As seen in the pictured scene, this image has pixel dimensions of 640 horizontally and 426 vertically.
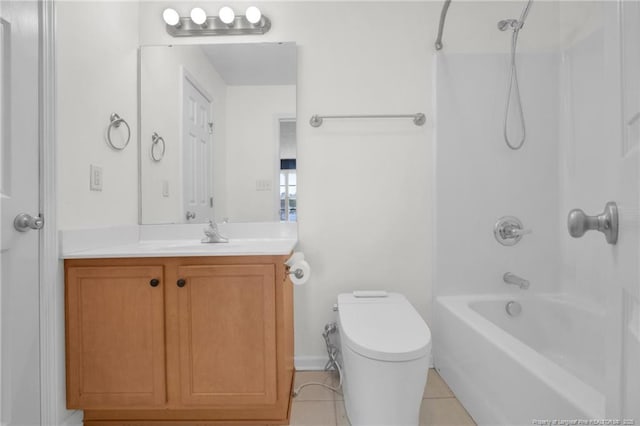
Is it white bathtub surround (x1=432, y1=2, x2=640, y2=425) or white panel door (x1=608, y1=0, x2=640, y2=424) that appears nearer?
white panel door (x1=608, y1=0, x2=640, y2=424)

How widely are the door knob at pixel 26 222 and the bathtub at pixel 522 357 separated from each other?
5.86 feet

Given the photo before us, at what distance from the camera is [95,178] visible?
1479 mm

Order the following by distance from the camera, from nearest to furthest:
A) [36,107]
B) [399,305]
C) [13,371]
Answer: [13,371] → [36,107] → [399,305]

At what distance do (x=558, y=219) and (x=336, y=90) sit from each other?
1.48 m

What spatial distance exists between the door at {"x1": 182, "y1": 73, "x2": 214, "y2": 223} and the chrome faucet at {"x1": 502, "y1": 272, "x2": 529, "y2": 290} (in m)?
1.72

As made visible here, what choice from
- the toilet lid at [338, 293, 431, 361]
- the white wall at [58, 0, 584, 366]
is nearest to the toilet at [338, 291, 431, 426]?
the toilet lid at [338, 293, 431, 361]

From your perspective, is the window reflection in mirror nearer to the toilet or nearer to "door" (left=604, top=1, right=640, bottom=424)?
the toilet

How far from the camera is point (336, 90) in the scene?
184 centimetres

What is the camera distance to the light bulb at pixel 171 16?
5.81 feet

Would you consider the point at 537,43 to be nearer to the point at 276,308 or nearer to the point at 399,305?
the point at 399,305

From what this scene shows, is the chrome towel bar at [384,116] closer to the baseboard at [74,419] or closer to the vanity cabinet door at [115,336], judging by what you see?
the vanity cabinet door at [115,336]

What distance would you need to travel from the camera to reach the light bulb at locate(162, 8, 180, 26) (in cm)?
177

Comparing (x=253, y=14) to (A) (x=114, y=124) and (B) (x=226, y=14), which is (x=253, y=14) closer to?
(B) (x=226, y=14)

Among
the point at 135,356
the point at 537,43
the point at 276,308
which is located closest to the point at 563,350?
the point at 276,308
